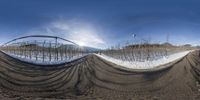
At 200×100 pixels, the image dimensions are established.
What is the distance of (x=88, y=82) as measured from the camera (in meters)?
10.3

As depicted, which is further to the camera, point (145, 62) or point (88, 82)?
point (145, 62)

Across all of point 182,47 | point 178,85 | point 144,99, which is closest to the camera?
point 144,99

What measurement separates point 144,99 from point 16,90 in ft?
10.6

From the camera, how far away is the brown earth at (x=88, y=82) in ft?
33.4

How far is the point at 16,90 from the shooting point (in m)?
10.3

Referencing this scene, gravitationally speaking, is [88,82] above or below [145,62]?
below

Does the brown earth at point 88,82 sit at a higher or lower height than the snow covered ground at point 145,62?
lower

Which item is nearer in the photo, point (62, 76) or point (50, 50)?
point (62, 76)

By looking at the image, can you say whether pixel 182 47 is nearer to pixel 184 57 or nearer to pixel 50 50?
pixel 184 57

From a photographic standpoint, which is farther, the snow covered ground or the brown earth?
the snow covered ground

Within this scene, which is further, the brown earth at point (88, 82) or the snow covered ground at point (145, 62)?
the snow covered ground at point (145, 62)

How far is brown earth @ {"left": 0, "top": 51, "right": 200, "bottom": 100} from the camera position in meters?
10.2

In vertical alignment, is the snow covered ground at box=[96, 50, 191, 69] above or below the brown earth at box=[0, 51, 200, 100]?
above

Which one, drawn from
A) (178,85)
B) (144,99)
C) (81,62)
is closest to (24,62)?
(81,62)
